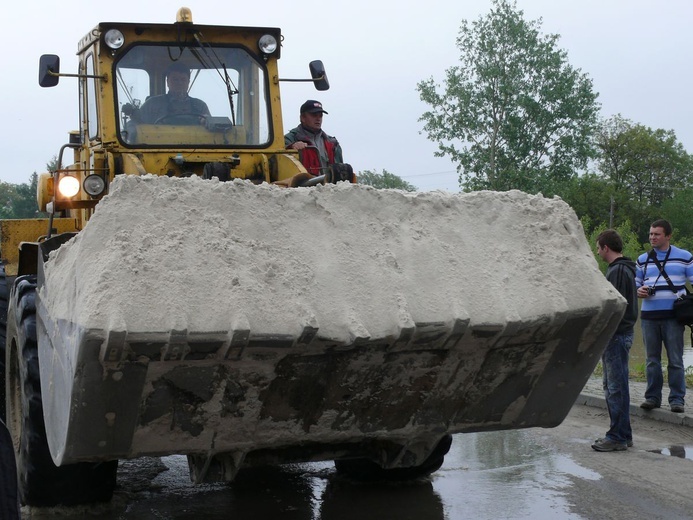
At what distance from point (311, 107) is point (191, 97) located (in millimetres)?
900

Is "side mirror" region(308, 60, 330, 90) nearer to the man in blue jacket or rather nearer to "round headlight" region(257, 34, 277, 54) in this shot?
"round headlight" region(257, 34, 277, 54)

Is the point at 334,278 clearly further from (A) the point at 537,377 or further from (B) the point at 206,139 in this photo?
(B) the point at 206,139

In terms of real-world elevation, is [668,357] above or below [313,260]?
below

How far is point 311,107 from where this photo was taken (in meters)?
7.16

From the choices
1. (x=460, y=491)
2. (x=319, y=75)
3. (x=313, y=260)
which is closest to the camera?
(x=313, y=260)

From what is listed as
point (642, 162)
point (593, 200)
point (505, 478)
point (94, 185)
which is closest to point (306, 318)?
point (94, 185)

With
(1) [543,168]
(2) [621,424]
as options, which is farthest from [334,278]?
(1) [543,168]

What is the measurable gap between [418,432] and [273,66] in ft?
10.5

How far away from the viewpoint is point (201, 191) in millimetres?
4320

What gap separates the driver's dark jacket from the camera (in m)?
6.54

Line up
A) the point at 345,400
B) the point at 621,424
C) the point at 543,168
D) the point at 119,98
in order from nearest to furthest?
the point at 345,400 → the point at 119,98 → the point at 621,424 → the point at 543,168

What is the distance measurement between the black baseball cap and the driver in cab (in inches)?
Answer: 30.4

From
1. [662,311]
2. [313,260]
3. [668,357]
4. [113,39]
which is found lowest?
[668,357]

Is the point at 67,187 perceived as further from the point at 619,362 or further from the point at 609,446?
the point at 609,446
